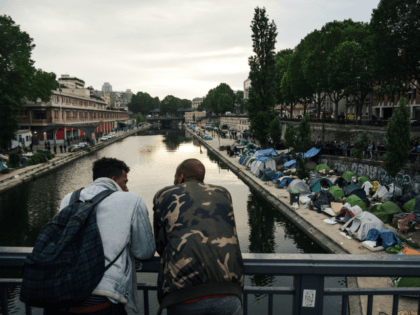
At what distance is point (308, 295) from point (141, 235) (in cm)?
157

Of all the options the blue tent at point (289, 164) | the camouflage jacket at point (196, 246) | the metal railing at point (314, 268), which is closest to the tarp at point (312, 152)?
the blue tent at point (289, 164)

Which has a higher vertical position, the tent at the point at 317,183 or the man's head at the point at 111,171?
the man's head at the point at 111,171

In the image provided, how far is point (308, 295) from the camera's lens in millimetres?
2740

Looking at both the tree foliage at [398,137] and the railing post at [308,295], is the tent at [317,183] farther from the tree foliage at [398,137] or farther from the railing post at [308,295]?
the railing post at [308,295]

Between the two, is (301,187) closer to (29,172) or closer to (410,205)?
(410,205)

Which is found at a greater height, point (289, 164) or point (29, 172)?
point (289, 164)

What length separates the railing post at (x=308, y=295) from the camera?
2.71 meters

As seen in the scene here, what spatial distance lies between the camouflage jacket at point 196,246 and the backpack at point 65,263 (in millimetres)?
467

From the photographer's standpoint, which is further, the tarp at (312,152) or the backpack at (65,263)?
the tarp at (312,152)

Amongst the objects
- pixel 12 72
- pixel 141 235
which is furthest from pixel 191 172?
pixel 12 72

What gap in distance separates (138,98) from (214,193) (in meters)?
191

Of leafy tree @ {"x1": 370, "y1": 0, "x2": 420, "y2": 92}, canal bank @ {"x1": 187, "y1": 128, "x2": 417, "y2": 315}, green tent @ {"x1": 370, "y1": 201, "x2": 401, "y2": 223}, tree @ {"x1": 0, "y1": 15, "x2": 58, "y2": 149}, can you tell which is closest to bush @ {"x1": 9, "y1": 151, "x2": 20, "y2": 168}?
tree @ {"x1": 0, "y1": 15, "x2": 58, "y2": 149}

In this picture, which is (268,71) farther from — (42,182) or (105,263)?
(105,263)

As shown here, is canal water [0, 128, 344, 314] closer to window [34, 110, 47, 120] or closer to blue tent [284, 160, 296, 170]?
blue tent [284, 160, 296, 170]
